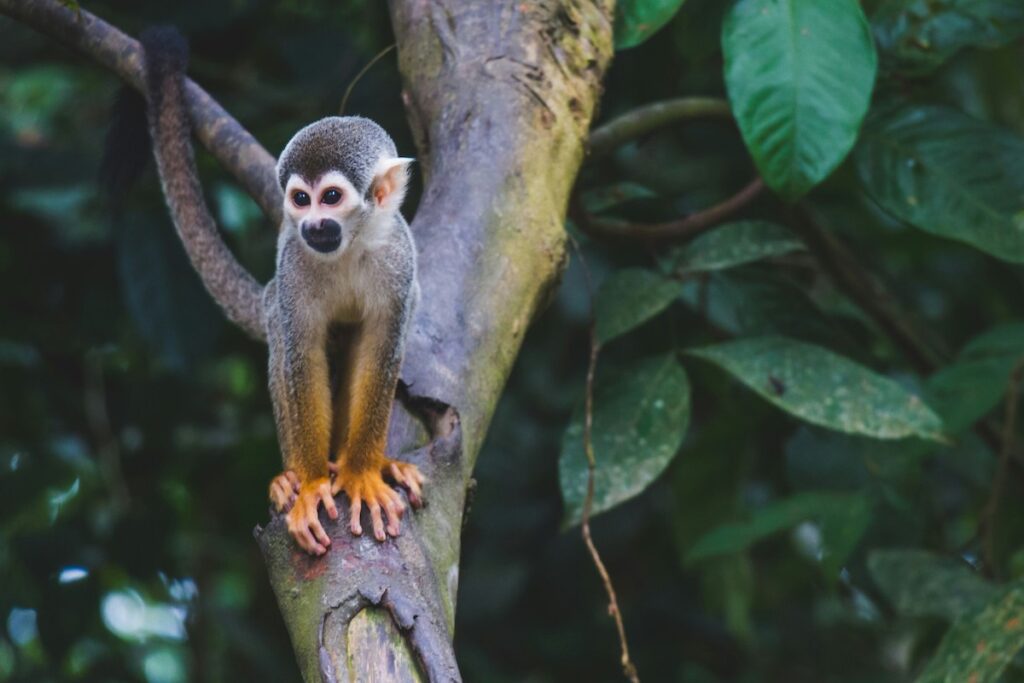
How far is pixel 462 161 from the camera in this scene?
100.0 inches

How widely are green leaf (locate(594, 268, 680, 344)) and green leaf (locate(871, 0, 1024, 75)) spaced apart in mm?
861

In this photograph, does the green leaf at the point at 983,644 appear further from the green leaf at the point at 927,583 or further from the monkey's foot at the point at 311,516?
the monkey's foot at the point at 311,516

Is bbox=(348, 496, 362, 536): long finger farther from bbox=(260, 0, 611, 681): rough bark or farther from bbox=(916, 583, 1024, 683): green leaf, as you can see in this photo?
bbox=(916, 583, 1024, 683): green leaf

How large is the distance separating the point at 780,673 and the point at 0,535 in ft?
10.7

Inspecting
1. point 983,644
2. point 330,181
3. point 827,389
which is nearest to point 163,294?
point 330,181

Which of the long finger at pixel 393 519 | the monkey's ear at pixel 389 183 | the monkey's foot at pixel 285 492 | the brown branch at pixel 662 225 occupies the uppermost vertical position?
the monkey's ear at pixel 389 183

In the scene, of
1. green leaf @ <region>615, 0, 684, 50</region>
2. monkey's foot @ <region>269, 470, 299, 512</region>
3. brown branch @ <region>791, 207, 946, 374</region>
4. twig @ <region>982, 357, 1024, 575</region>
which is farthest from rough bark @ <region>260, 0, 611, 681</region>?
twig @ <region>982, 357, 1024, 575</region>

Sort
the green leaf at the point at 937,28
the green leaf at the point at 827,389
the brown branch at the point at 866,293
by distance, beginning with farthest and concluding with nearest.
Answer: the brown branch at the point at 866,293, the green leaf at the point at 937,28, the green leaf at the point at 827,389

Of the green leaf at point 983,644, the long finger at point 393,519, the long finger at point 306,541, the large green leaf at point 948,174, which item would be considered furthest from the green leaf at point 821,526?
the long finger at point 306,541

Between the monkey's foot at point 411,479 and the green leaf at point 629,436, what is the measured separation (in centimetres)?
81

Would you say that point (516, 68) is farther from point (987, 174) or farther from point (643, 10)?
point (987, 174)

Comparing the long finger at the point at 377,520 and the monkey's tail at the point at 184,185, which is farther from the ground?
the monkey's tail at the point at 184,185

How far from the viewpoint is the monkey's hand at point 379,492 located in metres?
1.89

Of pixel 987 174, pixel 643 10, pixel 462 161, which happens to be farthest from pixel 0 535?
pixel 987 174
